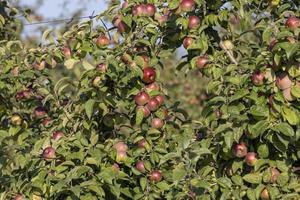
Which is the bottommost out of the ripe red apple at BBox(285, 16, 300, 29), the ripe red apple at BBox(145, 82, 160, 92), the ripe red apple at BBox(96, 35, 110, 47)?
the ripe red apple at BBox(285, 16, 300, 29)

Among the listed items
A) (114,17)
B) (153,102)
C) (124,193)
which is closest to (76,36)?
(114,17)

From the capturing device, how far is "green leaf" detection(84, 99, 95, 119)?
2.06 meters

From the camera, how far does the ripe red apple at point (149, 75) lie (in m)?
2.12

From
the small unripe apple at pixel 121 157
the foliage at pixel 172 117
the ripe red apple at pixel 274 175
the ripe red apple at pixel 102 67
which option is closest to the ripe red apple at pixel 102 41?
the foliage at pixel 172 117

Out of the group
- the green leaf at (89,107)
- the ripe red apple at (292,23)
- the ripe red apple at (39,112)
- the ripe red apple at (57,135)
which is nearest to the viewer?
the ripe red apple at (292,23)

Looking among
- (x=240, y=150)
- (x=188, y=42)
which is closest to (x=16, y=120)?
(x=188, y=42)

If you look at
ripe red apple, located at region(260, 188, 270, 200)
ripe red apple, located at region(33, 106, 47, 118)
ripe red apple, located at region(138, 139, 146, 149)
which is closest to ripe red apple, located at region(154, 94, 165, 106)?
ripe red apple, located at region(138, 139, 146, 149)

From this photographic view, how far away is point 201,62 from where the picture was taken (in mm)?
2104

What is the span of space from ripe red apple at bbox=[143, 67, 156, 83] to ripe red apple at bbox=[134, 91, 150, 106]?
0.05 m

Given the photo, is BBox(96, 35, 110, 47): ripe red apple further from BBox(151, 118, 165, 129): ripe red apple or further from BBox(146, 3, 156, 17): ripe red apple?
BBox(151, 118, 165, 129): ripe red apple

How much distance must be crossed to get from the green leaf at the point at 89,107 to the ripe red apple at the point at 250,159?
0.49m

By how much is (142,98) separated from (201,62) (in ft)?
0.71

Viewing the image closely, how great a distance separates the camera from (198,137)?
2.21m

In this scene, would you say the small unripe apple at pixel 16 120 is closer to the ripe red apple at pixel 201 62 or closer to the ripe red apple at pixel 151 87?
the ripe red apple at pixel 151 87
